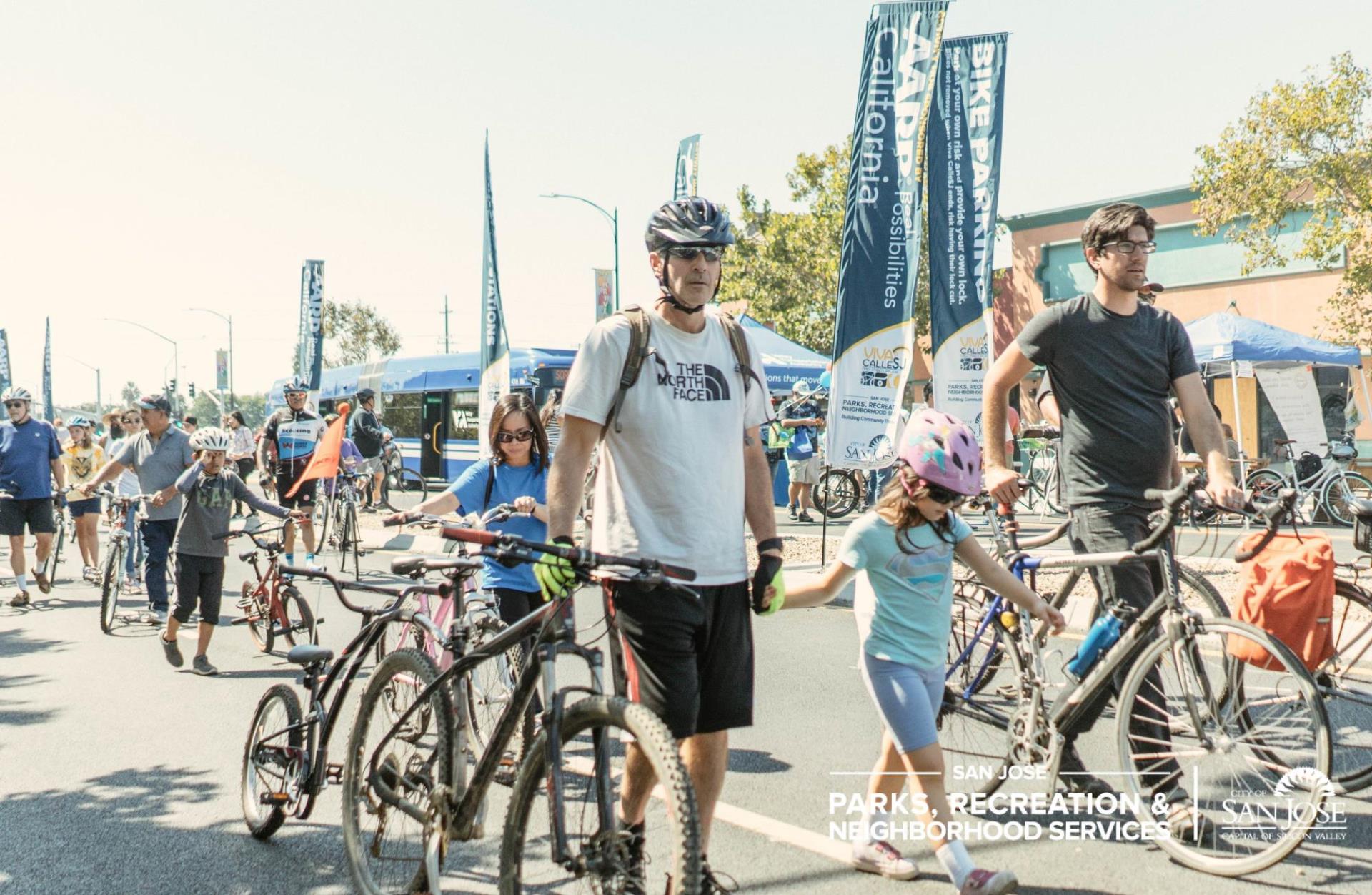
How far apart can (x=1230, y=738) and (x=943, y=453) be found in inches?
51.2

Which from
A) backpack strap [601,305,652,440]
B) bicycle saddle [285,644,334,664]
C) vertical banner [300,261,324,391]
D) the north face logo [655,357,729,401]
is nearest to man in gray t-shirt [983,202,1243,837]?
the north face logo [655,357,729,401]

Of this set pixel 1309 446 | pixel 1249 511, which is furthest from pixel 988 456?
pixel 1309 446

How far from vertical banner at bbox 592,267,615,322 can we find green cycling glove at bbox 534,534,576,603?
24.5m

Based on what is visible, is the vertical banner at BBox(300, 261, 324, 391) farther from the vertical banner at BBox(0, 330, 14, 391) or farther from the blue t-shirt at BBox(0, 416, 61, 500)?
the vertical banner at BBox(0, 330, 14, 391)

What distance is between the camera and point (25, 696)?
285 inches

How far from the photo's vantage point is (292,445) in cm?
1306

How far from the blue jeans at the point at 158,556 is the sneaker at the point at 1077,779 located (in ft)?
25.2

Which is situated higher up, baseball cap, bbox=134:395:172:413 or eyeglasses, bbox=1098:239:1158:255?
eyeglasses, bbox=1098:239:1158:255

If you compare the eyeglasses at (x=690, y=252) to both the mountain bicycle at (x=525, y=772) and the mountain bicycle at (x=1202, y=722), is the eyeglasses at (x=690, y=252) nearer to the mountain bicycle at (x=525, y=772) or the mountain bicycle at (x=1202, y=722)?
the mountain bicycle at (x=525, y=772)

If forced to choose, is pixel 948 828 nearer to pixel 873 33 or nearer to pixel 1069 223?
pixel 873 33

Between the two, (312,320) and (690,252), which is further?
(312,320)

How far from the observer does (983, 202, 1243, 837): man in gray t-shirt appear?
4.25 metres

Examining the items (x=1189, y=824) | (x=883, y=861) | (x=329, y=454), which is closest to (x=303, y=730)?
(x=883, y=861)

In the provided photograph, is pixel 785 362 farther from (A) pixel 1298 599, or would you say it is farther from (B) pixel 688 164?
(A) pixel 1298 599
